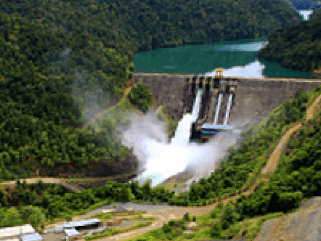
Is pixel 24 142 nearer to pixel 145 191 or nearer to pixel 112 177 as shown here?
pixel 112 177

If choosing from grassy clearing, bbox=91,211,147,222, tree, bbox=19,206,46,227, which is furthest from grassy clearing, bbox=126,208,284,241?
tree, bbox=19,206,46,227

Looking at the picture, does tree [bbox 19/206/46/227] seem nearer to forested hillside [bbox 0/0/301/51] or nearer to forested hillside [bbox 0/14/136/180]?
forested hillside [bbox 0/14/136/180]

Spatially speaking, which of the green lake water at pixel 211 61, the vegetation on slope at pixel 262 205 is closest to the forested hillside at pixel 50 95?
the green lake water at pixel 211 61

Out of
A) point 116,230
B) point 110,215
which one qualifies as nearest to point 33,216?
point 110,215

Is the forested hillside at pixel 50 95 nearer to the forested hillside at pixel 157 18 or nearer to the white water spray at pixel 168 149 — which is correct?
the white water spray at pixel 168 149

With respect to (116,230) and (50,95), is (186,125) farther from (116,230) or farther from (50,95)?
(116,230)
